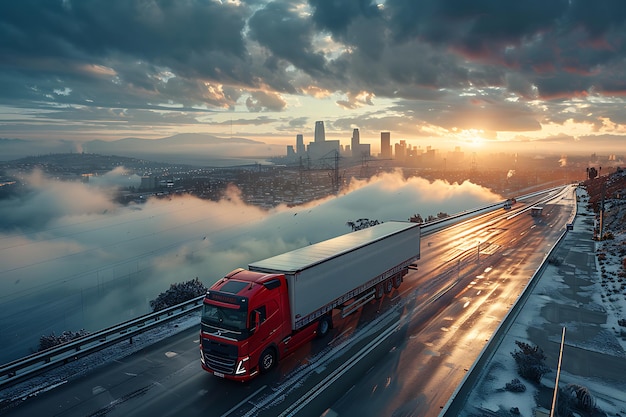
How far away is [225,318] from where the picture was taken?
14.1m

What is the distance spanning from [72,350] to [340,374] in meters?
12.7

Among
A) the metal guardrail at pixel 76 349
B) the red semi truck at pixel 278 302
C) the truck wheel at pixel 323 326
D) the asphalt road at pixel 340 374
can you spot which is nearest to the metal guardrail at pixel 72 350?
the metal guardrail at pixel 76 349

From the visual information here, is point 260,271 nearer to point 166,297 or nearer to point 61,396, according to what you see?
point 61,396

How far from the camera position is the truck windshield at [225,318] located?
1384cm

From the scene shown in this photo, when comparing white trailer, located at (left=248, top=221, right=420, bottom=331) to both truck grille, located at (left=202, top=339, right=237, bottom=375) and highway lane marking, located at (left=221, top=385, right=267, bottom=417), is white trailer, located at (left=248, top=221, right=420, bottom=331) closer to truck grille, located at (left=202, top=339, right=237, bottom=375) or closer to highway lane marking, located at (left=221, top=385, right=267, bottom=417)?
highway lane marking, located at (left=221, top=385, right=267, bottom=417)

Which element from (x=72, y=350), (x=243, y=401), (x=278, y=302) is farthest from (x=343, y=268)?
(x=72, y=350)

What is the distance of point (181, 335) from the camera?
1967 centimetres

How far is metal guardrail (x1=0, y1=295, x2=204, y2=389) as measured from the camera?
15133 millimetres

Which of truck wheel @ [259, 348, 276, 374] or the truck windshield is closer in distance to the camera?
the truck windshield

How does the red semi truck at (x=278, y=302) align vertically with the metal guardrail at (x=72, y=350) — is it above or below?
above

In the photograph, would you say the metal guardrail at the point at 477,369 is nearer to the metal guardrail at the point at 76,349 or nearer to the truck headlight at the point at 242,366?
the truck headlight at the point at 242,366

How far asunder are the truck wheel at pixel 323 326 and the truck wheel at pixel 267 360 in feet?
10.6

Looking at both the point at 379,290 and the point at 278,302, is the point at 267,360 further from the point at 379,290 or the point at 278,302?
the point at 379,290

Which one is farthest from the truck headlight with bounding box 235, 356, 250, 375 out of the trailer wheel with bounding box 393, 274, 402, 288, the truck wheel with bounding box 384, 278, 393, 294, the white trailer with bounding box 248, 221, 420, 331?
the trailer wheel with bounding box 393, 274, 402, 288
